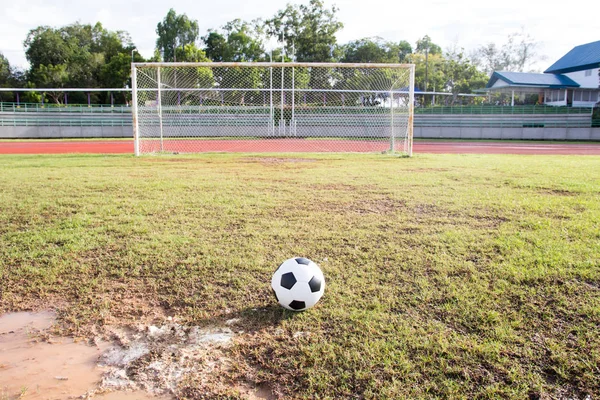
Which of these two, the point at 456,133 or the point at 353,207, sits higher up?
the point at 456,133

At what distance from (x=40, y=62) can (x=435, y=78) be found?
167ft

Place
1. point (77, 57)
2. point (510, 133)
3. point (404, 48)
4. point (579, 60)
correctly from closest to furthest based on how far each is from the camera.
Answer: point (510, 133)
point (579, 60)
point (77, 57)
point (404, 48)

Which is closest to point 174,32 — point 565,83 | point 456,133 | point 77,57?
point 77,57

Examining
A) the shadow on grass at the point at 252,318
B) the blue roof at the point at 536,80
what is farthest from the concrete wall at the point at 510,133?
the shadow on grass at the point at 252,318

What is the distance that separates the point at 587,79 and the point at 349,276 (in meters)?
51.5

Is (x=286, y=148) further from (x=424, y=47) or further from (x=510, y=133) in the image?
(x=424, y=47)

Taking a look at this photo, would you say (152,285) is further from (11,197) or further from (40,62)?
(40,62)

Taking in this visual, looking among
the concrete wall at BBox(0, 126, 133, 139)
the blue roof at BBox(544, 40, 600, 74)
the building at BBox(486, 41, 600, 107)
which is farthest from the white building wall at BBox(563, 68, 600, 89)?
the concrete wall at BBox(0, 126, 133, 139)

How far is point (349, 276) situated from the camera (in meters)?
3.70

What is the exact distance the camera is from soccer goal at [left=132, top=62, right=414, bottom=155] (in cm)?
1725

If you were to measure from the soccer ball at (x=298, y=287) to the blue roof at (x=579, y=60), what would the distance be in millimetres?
50989

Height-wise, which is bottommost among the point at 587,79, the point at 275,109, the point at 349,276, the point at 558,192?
the point at 349,276

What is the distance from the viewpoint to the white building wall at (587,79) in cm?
4316

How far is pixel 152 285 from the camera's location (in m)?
3.63
